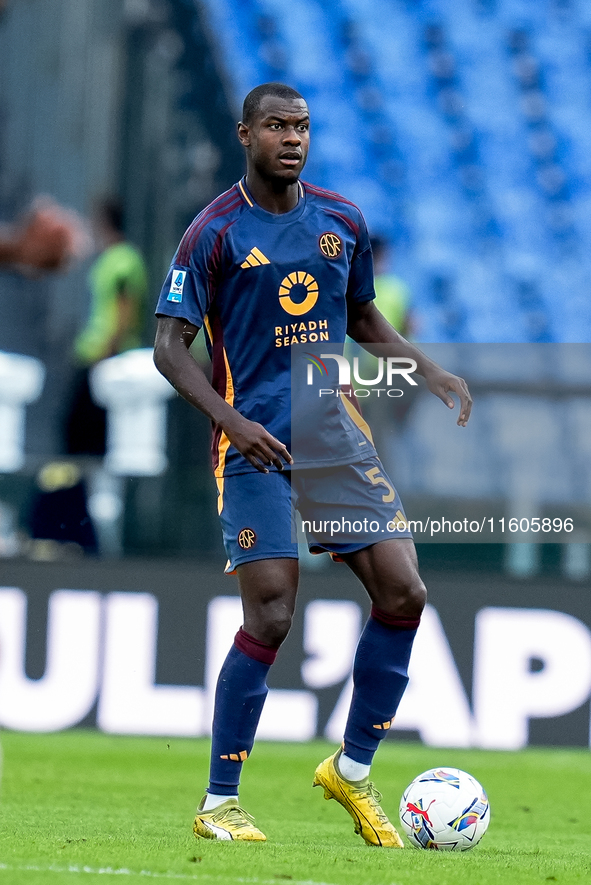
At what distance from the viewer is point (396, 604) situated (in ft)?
11.8

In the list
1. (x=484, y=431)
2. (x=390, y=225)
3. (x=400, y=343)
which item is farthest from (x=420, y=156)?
(x=400, y=343)

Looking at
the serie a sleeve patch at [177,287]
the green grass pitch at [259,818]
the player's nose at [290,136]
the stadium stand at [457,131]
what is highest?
the stadium stand at [457,131]

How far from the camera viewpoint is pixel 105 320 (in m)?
7.91

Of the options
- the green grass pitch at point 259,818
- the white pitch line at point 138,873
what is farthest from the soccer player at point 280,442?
the white pitch line at point 138,873

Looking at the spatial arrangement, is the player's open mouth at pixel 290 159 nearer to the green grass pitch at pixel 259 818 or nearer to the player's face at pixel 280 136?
the player's face at pixel 280 136

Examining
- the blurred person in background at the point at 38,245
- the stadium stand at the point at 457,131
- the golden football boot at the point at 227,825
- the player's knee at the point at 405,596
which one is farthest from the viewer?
the stadium stand at the point at 457,131

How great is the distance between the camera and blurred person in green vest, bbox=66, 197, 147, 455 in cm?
731

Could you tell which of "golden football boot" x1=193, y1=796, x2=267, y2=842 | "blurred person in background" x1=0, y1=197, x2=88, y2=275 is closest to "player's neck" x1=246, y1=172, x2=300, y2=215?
"blurred person in background" x1=0, y1=197, x2=88, y2=275

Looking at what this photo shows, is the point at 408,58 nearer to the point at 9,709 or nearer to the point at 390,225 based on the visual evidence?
the point at 390,225

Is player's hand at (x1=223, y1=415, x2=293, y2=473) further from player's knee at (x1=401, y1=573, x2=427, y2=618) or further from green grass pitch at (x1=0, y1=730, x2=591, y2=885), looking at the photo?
green grass pitch at (x1=0, y1=730, x2=591, y2=885)

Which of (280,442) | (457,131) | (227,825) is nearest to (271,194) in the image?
(280,442)

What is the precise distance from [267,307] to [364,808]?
1.34 meters

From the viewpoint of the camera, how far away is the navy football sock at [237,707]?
356 cm

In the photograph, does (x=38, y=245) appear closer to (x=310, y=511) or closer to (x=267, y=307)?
(x=267, y=307)
